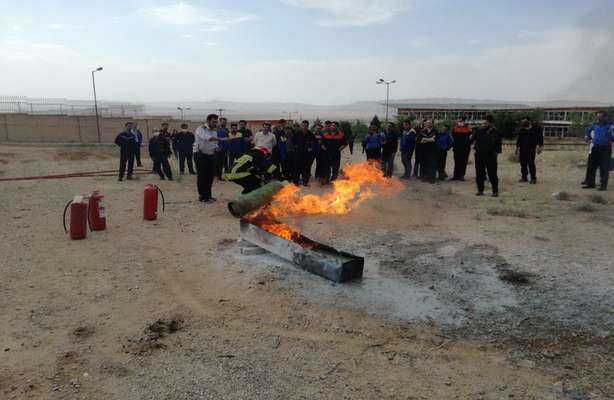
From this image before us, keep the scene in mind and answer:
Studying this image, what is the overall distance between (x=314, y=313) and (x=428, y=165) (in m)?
10.3

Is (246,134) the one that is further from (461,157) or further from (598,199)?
(598,199)

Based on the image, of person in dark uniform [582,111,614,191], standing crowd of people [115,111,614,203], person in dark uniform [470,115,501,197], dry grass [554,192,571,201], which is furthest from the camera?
person in dark uniform [582,111,614,191]

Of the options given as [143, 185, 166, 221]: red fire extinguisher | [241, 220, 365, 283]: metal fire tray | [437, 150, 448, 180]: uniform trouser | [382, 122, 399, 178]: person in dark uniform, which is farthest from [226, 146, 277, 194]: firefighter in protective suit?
[437, 150, 448, 180]: uniform trouser

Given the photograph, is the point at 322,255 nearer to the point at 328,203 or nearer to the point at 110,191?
the point at 328,203

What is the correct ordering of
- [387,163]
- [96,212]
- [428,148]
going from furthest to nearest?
[387,163] → [428,148] → [96,212]

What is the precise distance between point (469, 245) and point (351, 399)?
15.2ft

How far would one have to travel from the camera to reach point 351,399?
3701 mm

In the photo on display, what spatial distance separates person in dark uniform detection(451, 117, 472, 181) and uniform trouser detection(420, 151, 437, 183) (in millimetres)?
881

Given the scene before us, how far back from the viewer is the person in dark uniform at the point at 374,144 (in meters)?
14.2

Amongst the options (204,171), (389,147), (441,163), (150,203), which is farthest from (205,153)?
(441,163)

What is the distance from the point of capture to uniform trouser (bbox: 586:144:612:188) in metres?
12.6

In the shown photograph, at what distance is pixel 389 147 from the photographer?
48.4 feet

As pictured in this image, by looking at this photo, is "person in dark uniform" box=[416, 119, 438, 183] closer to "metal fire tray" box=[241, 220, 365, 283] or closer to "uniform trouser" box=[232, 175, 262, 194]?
"uniform trouser" box=[232, 175, 262, 194]

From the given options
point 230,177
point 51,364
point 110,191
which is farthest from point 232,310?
point 110,191
